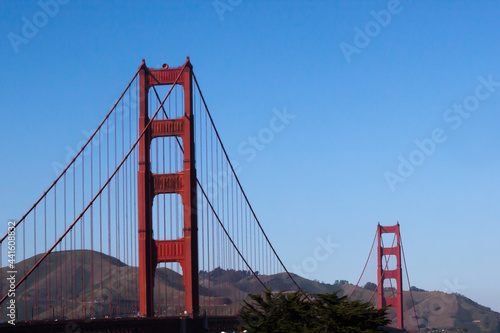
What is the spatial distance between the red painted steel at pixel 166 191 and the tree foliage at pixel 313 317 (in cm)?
1675

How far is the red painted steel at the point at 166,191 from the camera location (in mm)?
60969

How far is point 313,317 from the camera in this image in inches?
1764

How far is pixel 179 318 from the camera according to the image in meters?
61.6

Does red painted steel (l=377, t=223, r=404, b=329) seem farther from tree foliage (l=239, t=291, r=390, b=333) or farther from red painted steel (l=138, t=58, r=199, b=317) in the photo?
tree foliage (l=239, t=291, r=390, b=333)

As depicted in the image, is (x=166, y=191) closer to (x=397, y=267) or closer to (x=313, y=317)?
(x=313, y=317)

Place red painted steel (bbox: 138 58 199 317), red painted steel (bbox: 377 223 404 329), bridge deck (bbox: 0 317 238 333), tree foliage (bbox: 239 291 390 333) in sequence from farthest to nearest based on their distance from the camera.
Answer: red painted steel (bbox: 377 223 404 329), red painted steel (bbox: 138 58 199 317), bridge deck (bbox: 0 317 238 333), tree foliage (bbox: 239 291 390 333)

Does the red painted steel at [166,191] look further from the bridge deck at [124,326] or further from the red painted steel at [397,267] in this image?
the red painted steel at [397,267]

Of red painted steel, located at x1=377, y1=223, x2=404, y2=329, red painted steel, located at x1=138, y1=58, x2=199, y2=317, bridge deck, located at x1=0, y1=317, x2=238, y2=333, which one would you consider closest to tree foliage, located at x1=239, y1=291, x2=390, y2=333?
bridge deck, located at x1=0, y1=317, x2=238, y2=333

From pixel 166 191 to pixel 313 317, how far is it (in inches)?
802

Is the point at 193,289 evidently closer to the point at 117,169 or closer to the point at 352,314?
the point at 117,169

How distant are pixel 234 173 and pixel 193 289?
20.3 metres

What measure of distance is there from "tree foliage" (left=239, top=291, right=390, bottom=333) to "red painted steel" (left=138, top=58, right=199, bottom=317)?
16752 millimetres

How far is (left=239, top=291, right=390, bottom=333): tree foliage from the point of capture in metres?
43.6

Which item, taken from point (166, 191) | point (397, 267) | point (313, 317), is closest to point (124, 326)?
point (166, 191)
